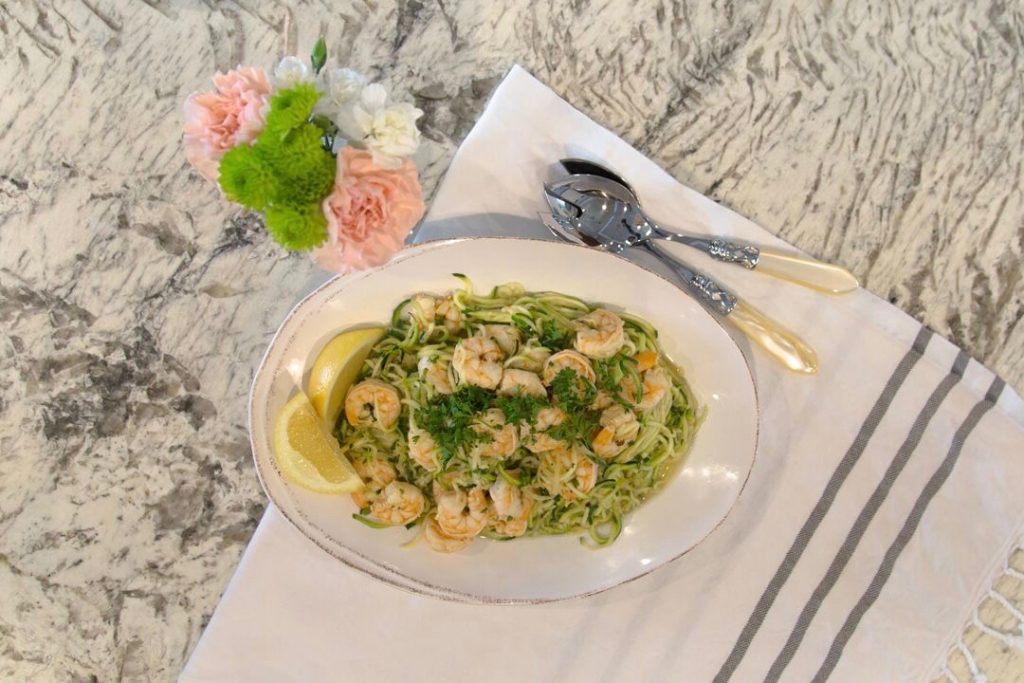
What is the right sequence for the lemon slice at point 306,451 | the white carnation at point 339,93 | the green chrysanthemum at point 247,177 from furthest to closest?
1. the lemon slice at point 306,451
2. the white carnation at point 339,93
3. the green chrysanthemum at point 247,177

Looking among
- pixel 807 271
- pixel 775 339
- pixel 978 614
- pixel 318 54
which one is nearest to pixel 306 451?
pixel 318 54

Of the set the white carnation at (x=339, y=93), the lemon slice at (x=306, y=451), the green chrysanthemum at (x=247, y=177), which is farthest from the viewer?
the lemon slice at (x=306, y=451)

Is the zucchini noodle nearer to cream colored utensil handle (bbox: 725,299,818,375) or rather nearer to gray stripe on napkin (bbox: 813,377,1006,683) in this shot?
cream colored utensil handle (bbox: 725,299,818,375)

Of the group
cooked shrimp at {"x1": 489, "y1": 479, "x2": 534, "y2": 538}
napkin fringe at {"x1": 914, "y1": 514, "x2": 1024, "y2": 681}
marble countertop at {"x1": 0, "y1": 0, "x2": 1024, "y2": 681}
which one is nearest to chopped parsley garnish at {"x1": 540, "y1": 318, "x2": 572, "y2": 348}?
cooked shrimp at {"x1": 489, "y1": 479, "x2": 534, "y2": 538}

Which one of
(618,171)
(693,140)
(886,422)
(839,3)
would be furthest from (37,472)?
(839,3)

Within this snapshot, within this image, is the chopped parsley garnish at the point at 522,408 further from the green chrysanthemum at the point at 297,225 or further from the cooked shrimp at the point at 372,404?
the green chrysanthemum at the point at 297,225

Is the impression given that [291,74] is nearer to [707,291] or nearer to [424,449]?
[424,449]

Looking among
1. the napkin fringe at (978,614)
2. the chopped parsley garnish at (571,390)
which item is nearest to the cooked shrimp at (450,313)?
the chopped parsley garnish at (571,390)
